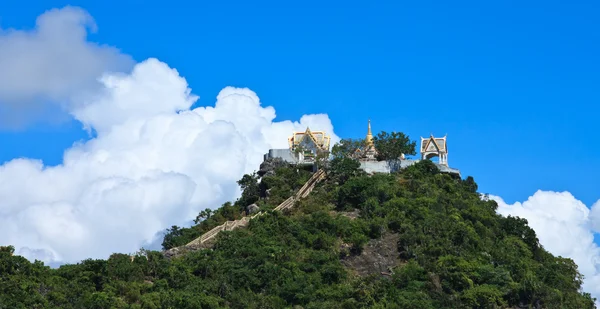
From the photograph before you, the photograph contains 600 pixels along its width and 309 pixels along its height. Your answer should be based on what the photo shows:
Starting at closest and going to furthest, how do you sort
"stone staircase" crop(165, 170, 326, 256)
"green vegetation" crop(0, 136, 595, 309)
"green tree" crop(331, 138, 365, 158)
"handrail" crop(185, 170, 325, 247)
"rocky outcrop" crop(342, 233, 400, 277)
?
"green vegetation" crop(0, 136, 595, 309), "rocky outcrop" crop(342, 233, 400, 277), "stone staircase" crop(165, 170, 326, 256), "handrail" crop(185, 170, 325, 247), "green tree" crop(331, 138, 365, 158)

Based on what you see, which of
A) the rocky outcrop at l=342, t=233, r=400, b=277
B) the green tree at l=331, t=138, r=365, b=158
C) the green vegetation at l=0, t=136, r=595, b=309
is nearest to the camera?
the green vegetation at l=0, t=136, r=595, b=309

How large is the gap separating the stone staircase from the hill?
2.61ft

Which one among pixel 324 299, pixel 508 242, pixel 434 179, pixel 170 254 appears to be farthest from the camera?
pixel 434 179

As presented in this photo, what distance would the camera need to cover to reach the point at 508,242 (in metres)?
82.6

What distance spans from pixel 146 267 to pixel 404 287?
15.3 meters

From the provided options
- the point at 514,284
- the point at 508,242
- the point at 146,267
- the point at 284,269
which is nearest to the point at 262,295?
the point at 284,269

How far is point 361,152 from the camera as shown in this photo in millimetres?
93500

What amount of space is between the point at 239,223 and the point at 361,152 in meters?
16.1

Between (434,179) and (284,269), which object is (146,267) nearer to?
(284,269)

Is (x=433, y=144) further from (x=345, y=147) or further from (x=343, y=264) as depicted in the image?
(x=343, y=264)

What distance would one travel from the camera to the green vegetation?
2694 inches

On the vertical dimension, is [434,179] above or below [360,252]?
above

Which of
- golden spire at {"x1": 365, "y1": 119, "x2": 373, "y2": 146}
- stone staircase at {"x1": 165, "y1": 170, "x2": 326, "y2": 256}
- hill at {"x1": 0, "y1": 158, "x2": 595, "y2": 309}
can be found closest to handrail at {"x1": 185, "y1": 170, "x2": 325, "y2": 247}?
stone staircase at {"x1": 165, "y1": 170, "x2": 326, "y2": 256}

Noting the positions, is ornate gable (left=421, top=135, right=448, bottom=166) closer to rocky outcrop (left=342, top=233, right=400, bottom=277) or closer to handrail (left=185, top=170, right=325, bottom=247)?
handrail (left=185, top=170, right=325, bottom=247)
